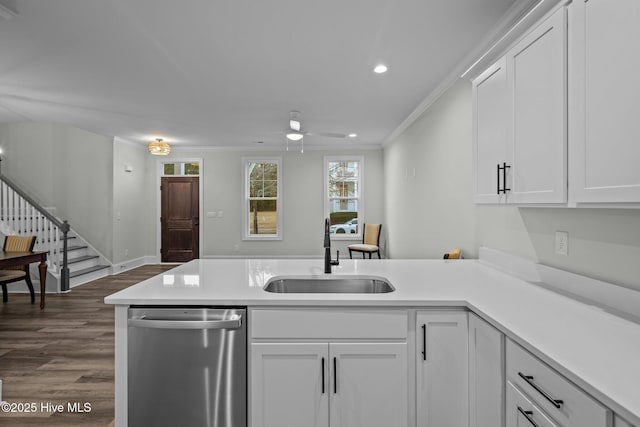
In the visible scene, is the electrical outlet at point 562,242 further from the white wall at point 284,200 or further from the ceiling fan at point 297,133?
the white wall at point 284,200

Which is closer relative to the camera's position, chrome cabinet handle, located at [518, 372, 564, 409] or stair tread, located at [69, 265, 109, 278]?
chrome cabinet handle, located at [518, 372, 564, 409]

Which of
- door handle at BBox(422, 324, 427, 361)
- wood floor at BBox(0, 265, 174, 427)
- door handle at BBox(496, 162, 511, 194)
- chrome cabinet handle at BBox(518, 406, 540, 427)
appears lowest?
wood floor at BBox(0, 265, 174, 427)

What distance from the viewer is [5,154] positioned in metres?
5.98

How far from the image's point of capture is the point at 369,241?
7074 mm

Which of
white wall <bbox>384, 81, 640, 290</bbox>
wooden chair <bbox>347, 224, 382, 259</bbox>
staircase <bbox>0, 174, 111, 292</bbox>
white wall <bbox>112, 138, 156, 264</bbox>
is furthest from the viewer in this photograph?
wooden chair <bbox>347, 224, 382, 259</bbox>

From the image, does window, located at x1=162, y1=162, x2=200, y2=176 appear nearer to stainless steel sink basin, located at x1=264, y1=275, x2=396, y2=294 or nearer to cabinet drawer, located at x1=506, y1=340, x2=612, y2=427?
stainless steel sink basin, located at x1=264, y1=275, x2=396, y2=294

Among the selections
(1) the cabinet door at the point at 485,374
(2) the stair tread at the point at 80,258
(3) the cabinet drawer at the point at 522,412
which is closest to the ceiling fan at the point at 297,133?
(1) the cabinet door at the point at 485,374

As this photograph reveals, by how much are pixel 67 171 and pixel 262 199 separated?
11.8 feet

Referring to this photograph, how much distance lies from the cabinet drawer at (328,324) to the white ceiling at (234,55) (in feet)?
6.28

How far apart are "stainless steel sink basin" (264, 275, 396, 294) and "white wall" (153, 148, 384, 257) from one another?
535cm

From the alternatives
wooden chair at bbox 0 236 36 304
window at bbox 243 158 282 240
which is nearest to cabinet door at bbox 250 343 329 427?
wooden chair at bbox 0 236 36 304

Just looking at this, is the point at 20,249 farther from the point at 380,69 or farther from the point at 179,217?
the point at 380,69

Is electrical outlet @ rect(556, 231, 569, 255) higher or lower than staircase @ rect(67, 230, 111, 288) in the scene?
higher

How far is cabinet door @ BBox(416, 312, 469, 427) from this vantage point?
1503mm
